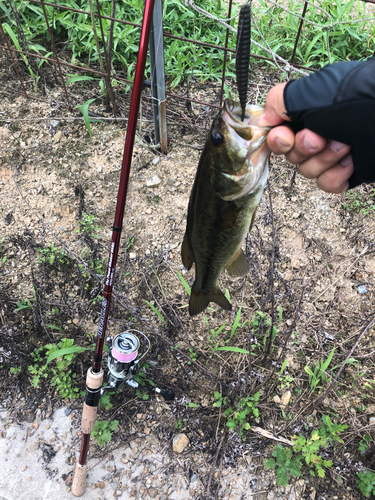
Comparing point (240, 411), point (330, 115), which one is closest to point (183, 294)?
point (240, 411)

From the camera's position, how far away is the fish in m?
1.19

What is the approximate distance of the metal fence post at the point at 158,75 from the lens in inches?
102

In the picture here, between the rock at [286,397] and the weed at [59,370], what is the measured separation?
1384 millimetres

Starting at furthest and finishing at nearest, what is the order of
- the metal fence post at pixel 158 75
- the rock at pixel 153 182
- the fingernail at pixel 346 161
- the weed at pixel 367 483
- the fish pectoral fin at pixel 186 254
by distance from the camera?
the rock at pixel 153 182, the metal fence post at pixel 158 75, the weed at pixel 367 483, the fish pectoral fin at pixel 186 254, the fingernail at pixel 346 161

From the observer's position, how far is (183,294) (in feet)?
9.34

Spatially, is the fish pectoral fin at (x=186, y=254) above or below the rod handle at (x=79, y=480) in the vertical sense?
above

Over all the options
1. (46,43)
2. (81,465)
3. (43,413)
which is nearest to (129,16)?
(46,43)

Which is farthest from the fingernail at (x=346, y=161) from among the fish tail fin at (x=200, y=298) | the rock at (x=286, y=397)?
the rock at (x=286, y=397)

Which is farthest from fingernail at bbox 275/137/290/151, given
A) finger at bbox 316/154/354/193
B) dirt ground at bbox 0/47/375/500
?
dirt ground at bbox 0/47/375/500

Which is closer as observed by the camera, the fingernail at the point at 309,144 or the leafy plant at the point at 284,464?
the fingernail at the point at 309,144

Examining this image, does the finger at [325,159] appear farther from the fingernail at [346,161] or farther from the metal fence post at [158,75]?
the metal fence post at [158,75]

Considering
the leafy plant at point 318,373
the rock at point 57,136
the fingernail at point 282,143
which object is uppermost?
the fingernail at point 282,143

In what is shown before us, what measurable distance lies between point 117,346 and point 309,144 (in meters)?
1.60

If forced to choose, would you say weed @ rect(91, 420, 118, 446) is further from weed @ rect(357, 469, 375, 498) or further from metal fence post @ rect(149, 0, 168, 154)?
metal fence post @ rect(149, 0, 168, 154)
